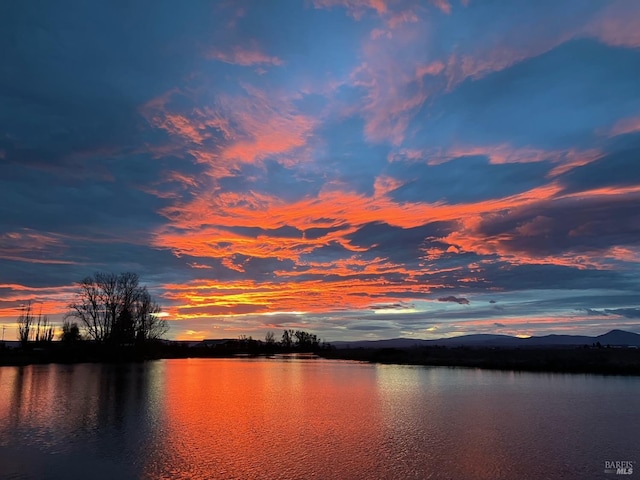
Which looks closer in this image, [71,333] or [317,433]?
[317,433]

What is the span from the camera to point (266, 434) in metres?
21.0

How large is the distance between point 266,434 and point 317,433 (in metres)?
2.20

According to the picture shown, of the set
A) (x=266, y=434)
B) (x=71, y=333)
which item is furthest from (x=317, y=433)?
(x=71, y=333)

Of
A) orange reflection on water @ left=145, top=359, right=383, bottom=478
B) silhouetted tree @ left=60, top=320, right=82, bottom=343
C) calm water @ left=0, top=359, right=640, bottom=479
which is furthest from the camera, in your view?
silhouetted tree @ left=60, top=320, right=82, bottom=343

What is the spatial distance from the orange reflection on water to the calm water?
0.07m

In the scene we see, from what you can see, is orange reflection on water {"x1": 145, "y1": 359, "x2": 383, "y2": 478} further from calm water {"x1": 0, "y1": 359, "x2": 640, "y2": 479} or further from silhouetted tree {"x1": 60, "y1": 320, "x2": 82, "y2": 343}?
silhouetted tree {"x1": 60, "y1": 320, "x2": 82, "y2": 343}

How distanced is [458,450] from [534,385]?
26.5 meters

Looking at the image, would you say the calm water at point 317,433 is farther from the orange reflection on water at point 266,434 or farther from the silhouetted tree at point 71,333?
the silhouetted tree at point 71,333

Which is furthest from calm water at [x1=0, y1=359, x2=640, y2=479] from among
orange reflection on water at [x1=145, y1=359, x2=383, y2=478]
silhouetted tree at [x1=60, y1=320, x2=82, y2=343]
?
silhouetted tree at [x1=60, y1=320, x2=82, y2=343]

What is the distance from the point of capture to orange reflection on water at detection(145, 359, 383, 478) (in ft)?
51.4

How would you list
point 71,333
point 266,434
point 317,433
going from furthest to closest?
point 71,333
point 317,433
point 266,434

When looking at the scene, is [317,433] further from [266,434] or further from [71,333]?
[71,333]

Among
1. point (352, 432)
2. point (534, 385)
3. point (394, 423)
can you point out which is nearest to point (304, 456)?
point (352, 432)

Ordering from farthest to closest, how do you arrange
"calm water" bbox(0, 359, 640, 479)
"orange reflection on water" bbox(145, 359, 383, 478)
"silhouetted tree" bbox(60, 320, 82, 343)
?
"silhouetted tree" bbox(60, 320, 82, 343), "orange reflection on water" bbox(145, 359, 383, 478), "calm water" bbox(0, 359, 640, 479)
